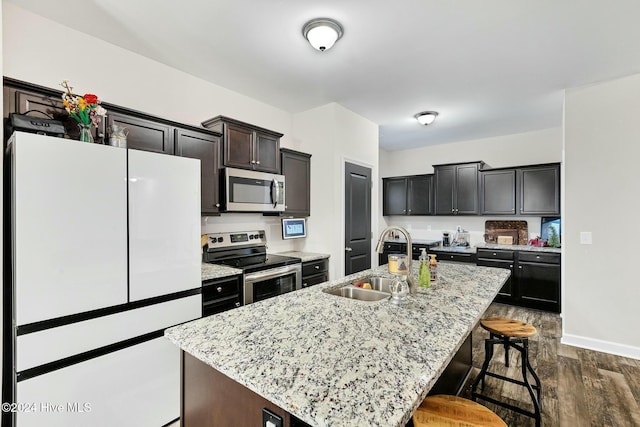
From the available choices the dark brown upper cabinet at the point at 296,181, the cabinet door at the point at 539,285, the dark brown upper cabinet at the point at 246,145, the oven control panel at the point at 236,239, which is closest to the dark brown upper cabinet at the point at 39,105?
the dark brown upper cabinet at the point at 246,145

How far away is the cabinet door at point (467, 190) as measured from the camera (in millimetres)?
4992

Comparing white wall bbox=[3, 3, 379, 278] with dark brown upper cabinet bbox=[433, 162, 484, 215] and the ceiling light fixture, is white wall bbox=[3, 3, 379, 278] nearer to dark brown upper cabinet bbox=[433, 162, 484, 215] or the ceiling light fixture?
the ceiling light fixture

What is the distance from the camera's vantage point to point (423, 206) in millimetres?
5570

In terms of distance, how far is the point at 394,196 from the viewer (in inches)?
234

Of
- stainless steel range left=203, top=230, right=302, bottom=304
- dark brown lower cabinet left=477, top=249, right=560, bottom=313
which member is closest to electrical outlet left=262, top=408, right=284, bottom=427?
stainless steel range left=203, top=230, right=302, bottom=304

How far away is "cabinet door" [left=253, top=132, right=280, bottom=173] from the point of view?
3.19 m

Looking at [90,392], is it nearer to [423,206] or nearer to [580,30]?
[580,30]

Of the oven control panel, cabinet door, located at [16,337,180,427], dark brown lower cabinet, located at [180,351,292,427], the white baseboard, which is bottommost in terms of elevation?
the white baseboard

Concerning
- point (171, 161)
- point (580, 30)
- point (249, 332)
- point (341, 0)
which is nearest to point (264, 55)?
point (341, 0)

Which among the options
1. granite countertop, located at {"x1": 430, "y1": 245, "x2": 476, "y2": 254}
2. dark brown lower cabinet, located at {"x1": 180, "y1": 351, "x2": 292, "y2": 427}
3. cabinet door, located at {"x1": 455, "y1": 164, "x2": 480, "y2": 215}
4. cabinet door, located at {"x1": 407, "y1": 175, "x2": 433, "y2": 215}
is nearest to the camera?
dark brown lower cabinet, located at {"x1": 180, "y1": 351, "x2": 292, "y2": 427}

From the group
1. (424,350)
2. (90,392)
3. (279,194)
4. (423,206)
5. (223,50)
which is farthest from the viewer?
(423,206)

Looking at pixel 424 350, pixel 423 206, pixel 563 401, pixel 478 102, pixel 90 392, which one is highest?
pixel 478 102

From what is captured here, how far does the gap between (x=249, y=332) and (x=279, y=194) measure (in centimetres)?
220

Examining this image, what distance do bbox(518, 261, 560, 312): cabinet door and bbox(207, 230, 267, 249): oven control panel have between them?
3.76m
